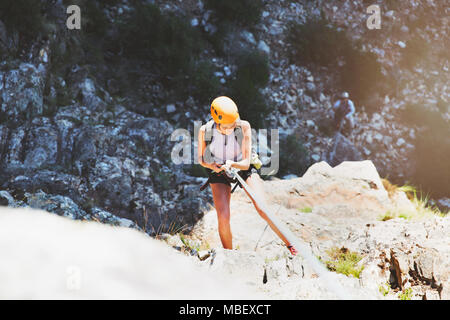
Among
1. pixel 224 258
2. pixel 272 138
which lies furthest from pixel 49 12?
pixel 224 258

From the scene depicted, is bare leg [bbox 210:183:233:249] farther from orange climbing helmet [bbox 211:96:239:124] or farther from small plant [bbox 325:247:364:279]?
small plant [bbox 325:247:364:279]

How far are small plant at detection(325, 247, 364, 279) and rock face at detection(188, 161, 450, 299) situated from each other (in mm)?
53

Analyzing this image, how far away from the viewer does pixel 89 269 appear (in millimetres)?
2078

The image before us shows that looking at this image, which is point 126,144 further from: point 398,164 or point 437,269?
point 398,164

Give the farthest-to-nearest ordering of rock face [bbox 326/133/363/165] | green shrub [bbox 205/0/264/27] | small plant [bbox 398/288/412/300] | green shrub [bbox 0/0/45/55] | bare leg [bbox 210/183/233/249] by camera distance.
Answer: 1. green shrub [bbox 205/0/264/27]
2. rock face [bbox 326/133/363/165]
3. green shrub [bbox 0/0/45/55]
4. bare leg [bbox 210/183/233/249]
5. small plant [bbox 398/288/412/300]

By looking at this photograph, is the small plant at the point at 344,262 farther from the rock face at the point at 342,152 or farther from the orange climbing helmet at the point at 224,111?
the rock face at the point at 342,152

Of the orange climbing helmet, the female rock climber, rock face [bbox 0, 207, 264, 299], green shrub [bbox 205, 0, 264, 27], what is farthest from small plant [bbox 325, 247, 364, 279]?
green shrub [bbox 205, 0, 264, 27]

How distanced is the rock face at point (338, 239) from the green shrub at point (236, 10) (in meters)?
6.14

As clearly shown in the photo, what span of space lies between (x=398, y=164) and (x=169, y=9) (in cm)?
801

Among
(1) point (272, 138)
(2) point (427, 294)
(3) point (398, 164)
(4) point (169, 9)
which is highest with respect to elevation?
(4) point (169, 9)

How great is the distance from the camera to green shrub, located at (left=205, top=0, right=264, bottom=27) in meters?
10.2

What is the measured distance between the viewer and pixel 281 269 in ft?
9.00

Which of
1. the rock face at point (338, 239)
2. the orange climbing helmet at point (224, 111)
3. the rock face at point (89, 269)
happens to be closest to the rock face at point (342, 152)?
the rock face at point (338, 239)

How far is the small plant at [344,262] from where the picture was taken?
2.84m
